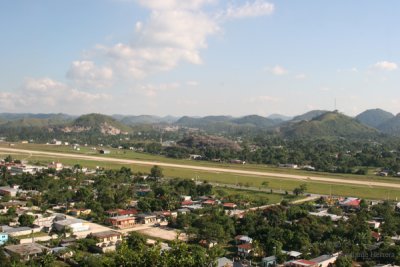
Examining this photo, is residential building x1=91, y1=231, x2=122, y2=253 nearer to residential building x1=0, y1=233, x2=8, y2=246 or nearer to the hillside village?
the hillside village

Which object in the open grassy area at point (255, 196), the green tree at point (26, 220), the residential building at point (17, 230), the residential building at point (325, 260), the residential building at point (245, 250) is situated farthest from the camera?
the open grassy area at point (255, 196)

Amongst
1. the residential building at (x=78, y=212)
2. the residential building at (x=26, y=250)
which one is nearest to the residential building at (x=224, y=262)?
the residential building at (x=26, y=250)

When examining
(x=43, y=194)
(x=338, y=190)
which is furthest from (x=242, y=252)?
(x=338, y=190)

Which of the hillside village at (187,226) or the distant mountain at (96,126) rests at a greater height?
the distant mountain at (96,126)

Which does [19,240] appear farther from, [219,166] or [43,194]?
[219,166]

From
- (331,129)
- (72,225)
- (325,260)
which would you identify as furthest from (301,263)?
(331,129)

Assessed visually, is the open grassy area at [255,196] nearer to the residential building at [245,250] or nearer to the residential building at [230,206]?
the residential building at [230,206]

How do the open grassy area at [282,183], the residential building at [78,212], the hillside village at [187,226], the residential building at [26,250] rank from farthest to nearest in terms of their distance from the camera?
the open grassy area at [282,183]
the residential building at [78,212]
the hillside village at [187,226]
the residential building at [26,250]
